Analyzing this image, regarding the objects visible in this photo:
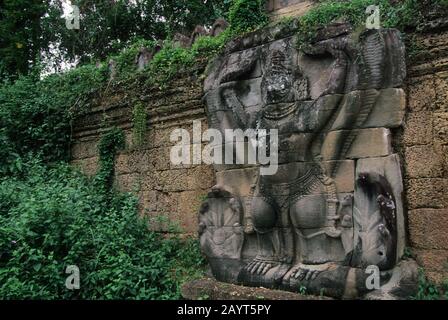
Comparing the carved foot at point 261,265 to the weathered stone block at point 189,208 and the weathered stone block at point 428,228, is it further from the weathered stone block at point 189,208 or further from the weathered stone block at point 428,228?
the weathered stone block at point 428,228

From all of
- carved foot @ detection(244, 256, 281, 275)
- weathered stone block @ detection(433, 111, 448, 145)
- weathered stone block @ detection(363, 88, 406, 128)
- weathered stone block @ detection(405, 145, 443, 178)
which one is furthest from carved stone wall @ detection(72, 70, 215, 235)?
weathered stone block @ detection(433, 111, 448, 145)

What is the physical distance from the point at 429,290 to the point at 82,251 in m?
3.55

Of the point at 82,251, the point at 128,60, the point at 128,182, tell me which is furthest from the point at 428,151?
the point at 128,60

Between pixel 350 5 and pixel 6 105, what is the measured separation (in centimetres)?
585

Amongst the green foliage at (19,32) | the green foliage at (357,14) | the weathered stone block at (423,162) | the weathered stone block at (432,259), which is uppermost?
the green foliage at (19,32)

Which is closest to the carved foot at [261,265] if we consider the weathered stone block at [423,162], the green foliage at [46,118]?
the weathered stone block at [423,162]

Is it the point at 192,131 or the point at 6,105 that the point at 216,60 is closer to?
the point at 192,131

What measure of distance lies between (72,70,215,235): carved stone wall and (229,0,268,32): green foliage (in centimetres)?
70

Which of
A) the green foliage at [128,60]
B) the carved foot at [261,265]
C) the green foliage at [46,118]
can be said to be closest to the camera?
the carved foot at [261,265]

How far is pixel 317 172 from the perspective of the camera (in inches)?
179

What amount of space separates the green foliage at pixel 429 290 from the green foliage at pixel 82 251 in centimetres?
236

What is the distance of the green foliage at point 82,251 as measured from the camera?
A: 4848mm

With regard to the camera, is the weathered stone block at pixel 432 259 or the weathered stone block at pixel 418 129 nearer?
the weathered stone block at pixel 432 259
